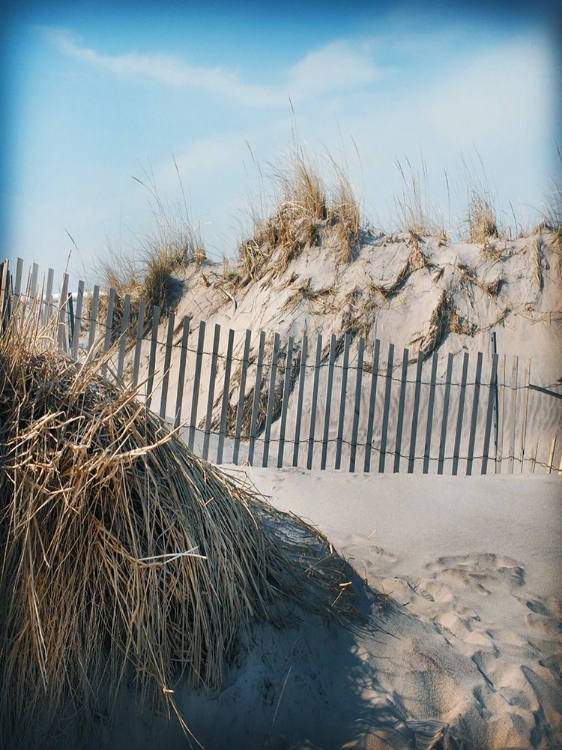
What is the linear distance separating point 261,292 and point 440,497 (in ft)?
16.8

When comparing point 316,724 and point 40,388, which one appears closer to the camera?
point 316,724

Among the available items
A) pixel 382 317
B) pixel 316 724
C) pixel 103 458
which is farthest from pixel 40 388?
pixel 382 317

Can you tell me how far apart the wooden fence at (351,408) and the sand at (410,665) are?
2.54 m

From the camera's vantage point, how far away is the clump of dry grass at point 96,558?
2.07 metres

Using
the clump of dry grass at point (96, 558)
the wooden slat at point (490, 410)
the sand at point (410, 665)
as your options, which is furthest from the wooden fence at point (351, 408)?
the clump of dry grass at point (96, 558)

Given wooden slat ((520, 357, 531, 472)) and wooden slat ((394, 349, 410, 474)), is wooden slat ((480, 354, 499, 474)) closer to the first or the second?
wooden slat ((520, 357, 531, 472))

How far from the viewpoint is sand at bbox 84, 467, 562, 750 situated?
2.22m

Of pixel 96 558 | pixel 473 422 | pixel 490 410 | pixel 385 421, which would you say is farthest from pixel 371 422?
pixel 96 558

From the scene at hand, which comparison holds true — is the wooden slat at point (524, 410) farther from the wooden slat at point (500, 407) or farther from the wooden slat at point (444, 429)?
the wooden slat at point (444, 429)

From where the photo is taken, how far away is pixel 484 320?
8586mm

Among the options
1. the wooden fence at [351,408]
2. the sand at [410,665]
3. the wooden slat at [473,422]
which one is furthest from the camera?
the wooden slat at [473,422]

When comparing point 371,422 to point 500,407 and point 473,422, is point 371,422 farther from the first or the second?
point 500,407

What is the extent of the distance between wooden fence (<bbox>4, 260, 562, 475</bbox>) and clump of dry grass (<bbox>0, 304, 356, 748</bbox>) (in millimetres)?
3215

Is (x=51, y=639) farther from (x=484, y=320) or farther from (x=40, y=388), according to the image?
(x=484, y=320)
